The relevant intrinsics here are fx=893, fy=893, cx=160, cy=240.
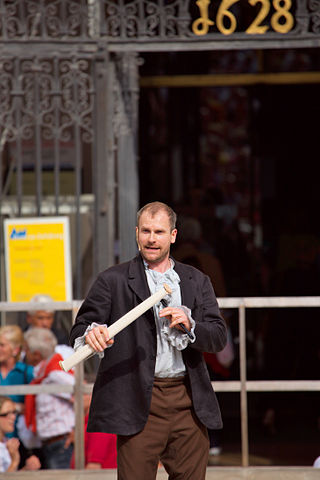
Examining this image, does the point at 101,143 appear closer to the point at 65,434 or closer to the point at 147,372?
the point at 65,434

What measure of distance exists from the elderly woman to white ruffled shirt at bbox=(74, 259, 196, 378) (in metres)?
2.35

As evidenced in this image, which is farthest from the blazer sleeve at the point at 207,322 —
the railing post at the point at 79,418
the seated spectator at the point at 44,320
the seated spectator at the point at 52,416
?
the seated spectator at the point at 44,320

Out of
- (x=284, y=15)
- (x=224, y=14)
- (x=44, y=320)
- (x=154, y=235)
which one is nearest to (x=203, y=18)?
(x=224, y=14)

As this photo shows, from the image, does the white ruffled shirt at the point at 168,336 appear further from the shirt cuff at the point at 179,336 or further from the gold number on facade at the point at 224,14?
the gold number on facade at the point at 224,14

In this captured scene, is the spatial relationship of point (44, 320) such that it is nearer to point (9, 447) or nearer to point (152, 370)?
point (9, 447)

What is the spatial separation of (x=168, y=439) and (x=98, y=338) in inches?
27.9

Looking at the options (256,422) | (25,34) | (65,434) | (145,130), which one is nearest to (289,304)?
(65,434)

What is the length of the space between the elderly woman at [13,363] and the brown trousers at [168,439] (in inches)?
87.4

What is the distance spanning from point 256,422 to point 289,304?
3677 mm

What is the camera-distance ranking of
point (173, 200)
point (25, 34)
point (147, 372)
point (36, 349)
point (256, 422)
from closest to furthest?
point (147, 372) → point (36, 349) → point (25, 34) → point (256, 422) → point (173, 200)

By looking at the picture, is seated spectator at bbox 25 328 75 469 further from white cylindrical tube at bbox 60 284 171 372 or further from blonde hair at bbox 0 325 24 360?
white cylindrical tube at bbox 60 284 171 372

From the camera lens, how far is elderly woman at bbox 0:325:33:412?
607 cm

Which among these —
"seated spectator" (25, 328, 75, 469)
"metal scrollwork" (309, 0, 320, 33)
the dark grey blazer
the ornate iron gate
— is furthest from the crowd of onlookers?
"metal scrollwork" (309, 0, 320, 33)

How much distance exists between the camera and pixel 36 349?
20.4 ft
